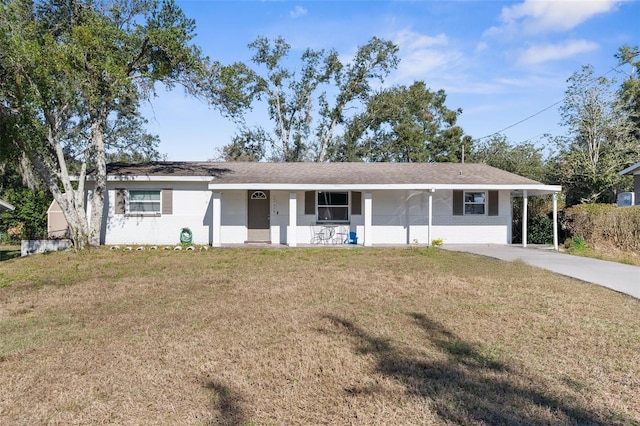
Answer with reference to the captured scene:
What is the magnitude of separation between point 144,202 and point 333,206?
7285 millimetres

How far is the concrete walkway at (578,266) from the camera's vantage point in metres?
8.74

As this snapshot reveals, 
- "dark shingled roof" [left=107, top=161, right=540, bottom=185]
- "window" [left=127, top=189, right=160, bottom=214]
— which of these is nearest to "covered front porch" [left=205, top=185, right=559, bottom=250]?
"dark shingled roof" [left=107, top=161, right=540, bottom=185]

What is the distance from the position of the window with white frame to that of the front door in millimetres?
7933

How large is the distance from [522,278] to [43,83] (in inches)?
550

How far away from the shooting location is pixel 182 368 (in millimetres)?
4289

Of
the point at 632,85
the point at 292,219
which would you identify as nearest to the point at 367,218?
the point at 292,219

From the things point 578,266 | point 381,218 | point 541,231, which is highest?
point 381,218

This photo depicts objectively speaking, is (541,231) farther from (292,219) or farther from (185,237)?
(185,237)

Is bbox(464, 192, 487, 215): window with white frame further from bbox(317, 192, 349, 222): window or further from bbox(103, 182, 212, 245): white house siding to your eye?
bbox(103, 182, 212, 245): white house siding

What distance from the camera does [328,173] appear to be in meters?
17.9

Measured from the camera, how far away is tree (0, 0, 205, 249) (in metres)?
12.7

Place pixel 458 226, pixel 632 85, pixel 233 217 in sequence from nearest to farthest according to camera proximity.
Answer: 1. pixel 233 217
2. pixel 458 226
3. pixel 632 85

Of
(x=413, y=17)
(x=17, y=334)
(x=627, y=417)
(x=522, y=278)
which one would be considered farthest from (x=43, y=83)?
(x=627, y=417)

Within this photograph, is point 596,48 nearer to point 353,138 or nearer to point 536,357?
point 353,138
